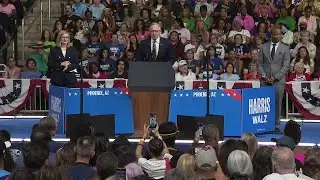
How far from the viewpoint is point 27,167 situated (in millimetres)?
9086

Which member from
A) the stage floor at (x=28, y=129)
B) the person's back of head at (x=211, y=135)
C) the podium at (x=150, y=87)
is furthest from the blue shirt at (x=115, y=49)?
the person's back of head at (x=211, y=135)

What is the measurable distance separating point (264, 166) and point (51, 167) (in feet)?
7.46

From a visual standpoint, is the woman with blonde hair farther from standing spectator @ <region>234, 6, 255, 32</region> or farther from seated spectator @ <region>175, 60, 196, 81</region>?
standing spectator @ <region>234, 6, 255, 32</region>

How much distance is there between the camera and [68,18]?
2464cm

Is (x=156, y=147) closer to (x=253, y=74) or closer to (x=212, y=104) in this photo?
(x=212, y=104)

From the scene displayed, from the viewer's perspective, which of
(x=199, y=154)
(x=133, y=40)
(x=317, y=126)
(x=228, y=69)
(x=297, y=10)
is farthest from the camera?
(x=297, y=10)

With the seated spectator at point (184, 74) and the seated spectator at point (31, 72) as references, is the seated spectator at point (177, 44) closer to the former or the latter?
the seated spectator at point (184, 74)

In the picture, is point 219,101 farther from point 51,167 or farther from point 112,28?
point 51,167

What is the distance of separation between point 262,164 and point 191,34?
46.8 feet

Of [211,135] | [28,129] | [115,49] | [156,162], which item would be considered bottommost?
[28,129]

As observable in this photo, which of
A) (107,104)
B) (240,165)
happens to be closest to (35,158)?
(240,165)

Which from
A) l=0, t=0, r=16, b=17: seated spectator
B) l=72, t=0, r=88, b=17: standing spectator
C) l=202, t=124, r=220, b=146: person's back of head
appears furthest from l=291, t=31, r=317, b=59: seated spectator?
l=202, t=124, r=220, b=146: person's back of head

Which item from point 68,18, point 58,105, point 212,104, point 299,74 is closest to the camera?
point 212,104

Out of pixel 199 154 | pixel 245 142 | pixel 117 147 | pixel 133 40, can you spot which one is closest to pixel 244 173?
pixel 199 154
